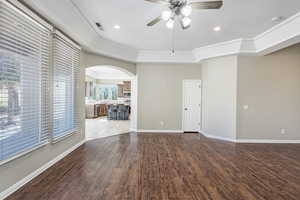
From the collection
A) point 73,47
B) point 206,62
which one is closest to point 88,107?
point 73,47

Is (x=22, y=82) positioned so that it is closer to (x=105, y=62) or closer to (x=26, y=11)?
(x=26, y=11)

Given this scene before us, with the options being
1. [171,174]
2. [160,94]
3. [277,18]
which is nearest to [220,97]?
[160,94]

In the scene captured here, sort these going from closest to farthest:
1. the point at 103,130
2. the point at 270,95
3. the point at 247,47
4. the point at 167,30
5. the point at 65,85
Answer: the point at 65,85, the point at 167,30, the point at 247,47, the point at 270,95, the point at 103,130

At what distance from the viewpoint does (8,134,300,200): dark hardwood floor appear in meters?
2.44

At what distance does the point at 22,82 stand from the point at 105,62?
322cm

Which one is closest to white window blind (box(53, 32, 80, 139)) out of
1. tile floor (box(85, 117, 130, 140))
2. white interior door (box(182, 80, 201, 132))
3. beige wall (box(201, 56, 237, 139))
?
tile floor (box(85, 117, 130, 140))

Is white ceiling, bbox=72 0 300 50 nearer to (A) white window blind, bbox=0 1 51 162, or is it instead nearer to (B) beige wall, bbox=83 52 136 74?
(B) beige wall, bbox=83 52 136 74

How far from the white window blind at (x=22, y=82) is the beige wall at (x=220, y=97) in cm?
488

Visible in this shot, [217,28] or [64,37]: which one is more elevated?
[217,28]

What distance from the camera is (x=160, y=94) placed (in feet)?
21.8

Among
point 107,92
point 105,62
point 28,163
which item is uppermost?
point 105,62

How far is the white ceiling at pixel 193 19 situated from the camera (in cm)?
309

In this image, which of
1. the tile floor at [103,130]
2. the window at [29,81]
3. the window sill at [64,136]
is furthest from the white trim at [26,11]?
the tile floor at [103,130]

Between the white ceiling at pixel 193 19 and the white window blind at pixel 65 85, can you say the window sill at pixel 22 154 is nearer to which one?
the white window blind at pixel 65 85
